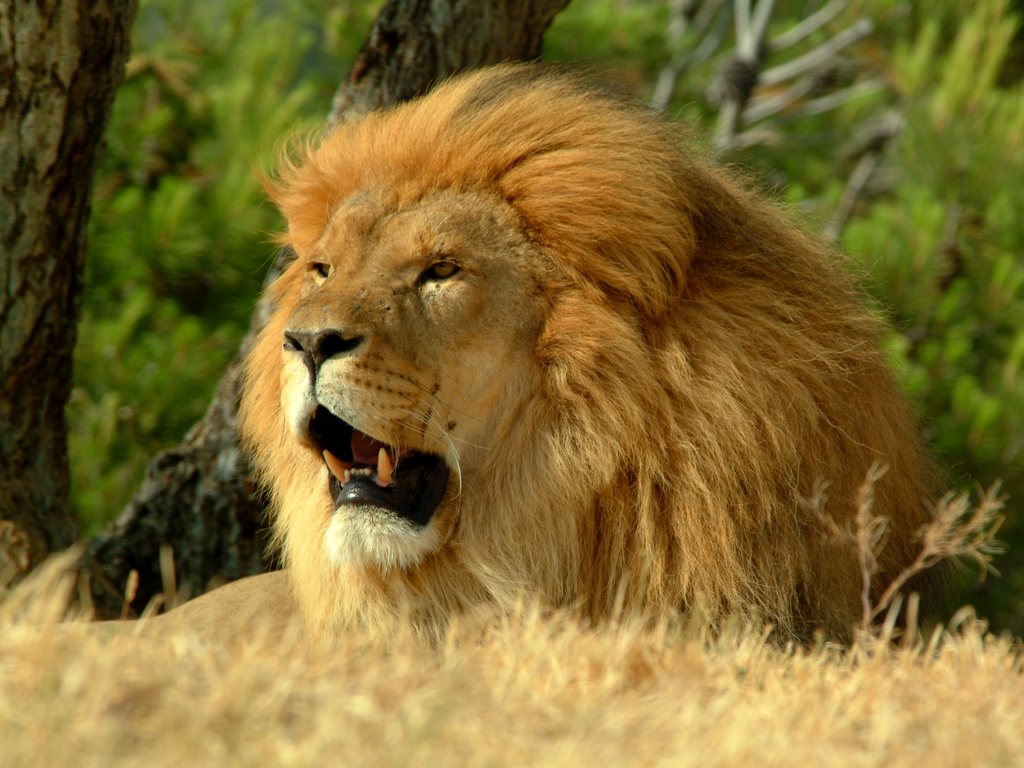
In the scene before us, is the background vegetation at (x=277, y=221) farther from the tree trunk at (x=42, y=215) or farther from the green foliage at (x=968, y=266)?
the tree trunk at (x=42, y=215)

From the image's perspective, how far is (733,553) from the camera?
11.4 ft

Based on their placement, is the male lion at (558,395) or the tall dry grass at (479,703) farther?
the male lion at (558,395)

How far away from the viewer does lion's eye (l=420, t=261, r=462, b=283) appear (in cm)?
351

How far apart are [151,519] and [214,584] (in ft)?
1.28

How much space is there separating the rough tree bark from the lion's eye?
1.77 meters

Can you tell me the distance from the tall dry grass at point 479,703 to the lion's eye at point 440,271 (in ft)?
3.28

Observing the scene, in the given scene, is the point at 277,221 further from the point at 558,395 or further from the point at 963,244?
the point at 558,395

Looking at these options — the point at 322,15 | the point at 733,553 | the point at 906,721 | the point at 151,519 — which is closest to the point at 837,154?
the point at 322,15

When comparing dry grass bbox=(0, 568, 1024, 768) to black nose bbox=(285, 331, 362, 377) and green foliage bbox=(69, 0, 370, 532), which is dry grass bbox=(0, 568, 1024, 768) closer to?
black nose bbox=(285, 331, 362, 377)

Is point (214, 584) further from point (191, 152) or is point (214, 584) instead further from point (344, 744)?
point (191, 152)

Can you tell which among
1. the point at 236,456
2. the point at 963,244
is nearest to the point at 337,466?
the point at 236,456

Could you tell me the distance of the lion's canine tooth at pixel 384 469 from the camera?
11.3ft

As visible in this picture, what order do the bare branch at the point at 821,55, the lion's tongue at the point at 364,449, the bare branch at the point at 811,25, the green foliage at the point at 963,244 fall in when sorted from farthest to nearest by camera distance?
the bare branch at the point at 811,25 → the bare branch at the point at 821,55 → the green foliage at the point at 963,244 → the lion's tongue at the point at 364,449

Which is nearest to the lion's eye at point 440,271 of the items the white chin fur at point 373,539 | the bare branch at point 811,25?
the white chin fur at point 373,539
